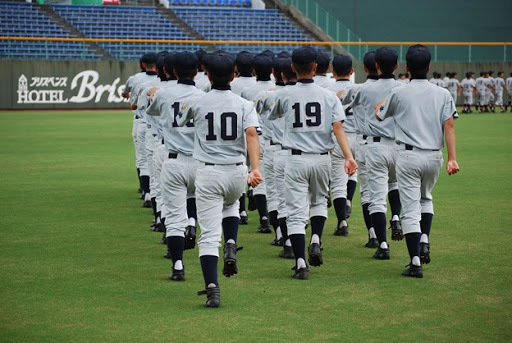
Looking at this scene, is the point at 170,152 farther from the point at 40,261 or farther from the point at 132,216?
the point at 132,216

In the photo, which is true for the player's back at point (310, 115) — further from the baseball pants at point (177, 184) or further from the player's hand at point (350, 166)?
the baseball pants at point (177, 184)

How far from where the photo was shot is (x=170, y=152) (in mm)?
8586

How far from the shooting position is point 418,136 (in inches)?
340

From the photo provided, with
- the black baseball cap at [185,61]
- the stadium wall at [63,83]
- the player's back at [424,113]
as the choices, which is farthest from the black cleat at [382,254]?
the stadium wall at [63,83]

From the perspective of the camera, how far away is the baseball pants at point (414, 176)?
340 inches

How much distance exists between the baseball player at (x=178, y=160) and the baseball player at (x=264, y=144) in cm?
170

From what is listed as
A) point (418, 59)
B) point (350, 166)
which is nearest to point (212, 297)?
point (350, 166)

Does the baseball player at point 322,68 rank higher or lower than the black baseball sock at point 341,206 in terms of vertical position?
higher

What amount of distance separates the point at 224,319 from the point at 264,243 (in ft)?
12.8

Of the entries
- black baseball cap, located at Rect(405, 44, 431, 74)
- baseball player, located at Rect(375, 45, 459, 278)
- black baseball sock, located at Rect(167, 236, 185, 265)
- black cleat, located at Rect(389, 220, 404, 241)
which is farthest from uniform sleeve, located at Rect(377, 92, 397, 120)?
black baseball sock, located at Rect(167, 236, 185, 265)

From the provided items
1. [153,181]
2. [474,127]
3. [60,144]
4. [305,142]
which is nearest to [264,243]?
[153,181]

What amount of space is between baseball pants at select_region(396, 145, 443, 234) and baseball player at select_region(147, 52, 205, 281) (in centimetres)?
212

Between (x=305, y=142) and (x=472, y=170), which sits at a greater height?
(x=305, y=142)

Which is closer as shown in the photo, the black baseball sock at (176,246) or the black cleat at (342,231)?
the black baseball sock at (176,246)
